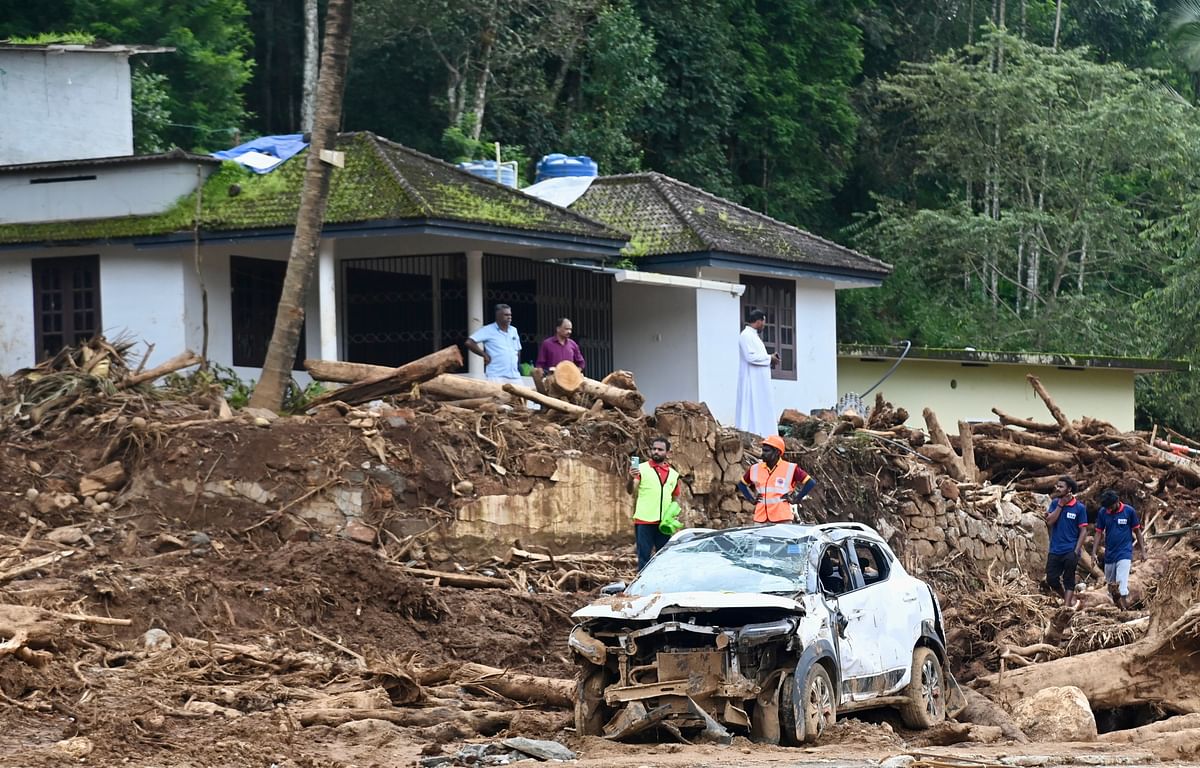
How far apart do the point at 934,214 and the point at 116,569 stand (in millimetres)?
29349

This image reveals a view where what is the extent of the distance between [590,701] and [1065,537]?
9.44 metres

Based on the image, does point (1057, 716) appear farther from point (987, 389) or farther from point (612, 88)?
point (612, 88)

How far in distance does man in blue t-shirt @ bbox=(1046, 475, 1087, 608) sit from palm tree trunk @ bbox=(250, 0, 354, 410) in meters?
9.03

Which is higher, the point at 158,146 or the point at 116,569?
the point at 158,146

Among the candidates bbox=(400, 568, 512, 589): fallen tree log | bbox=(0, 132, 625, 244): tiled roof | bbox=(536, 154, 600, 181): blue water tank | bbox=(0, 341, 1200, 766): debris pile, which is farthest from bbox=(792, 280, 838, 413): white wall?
bbox=(400, 568, 512, 589): fallen tree log

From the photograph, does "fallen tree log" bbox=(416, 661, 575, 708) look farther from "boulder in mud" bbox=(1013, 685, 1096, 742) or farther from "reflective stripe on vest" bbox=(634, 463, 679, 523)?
"boulder in mud" bbox=(1013, 685, 1096, 742)

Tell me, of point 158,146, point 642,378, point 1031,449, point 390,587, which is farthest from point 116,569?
point 158,146

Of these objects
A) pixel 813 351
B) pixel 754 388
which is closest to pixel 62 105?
pixel 813 351

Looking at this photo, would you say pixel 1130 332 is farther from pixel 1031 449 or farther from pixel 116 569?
pixel 116 569

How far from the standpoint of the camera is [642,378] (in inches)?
1059

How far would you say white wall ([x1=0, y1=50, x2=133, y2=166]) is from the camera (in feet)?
93.0

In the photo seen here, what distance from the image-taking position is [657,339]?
2686 cm

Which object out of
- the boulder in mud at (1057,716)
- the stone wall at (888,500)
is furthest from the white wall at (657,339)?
the boulder in mud at (1057,716)

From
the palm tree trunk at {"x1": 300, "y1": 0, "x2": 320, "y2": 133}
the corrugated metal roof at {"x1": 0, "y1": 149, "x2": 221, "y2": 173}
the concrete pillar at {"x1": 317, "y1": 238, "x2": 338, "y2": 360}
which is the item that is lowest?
the concrete pillar at {"x1": 317, "y1": 238, "x2": 338, "y2": 360}
